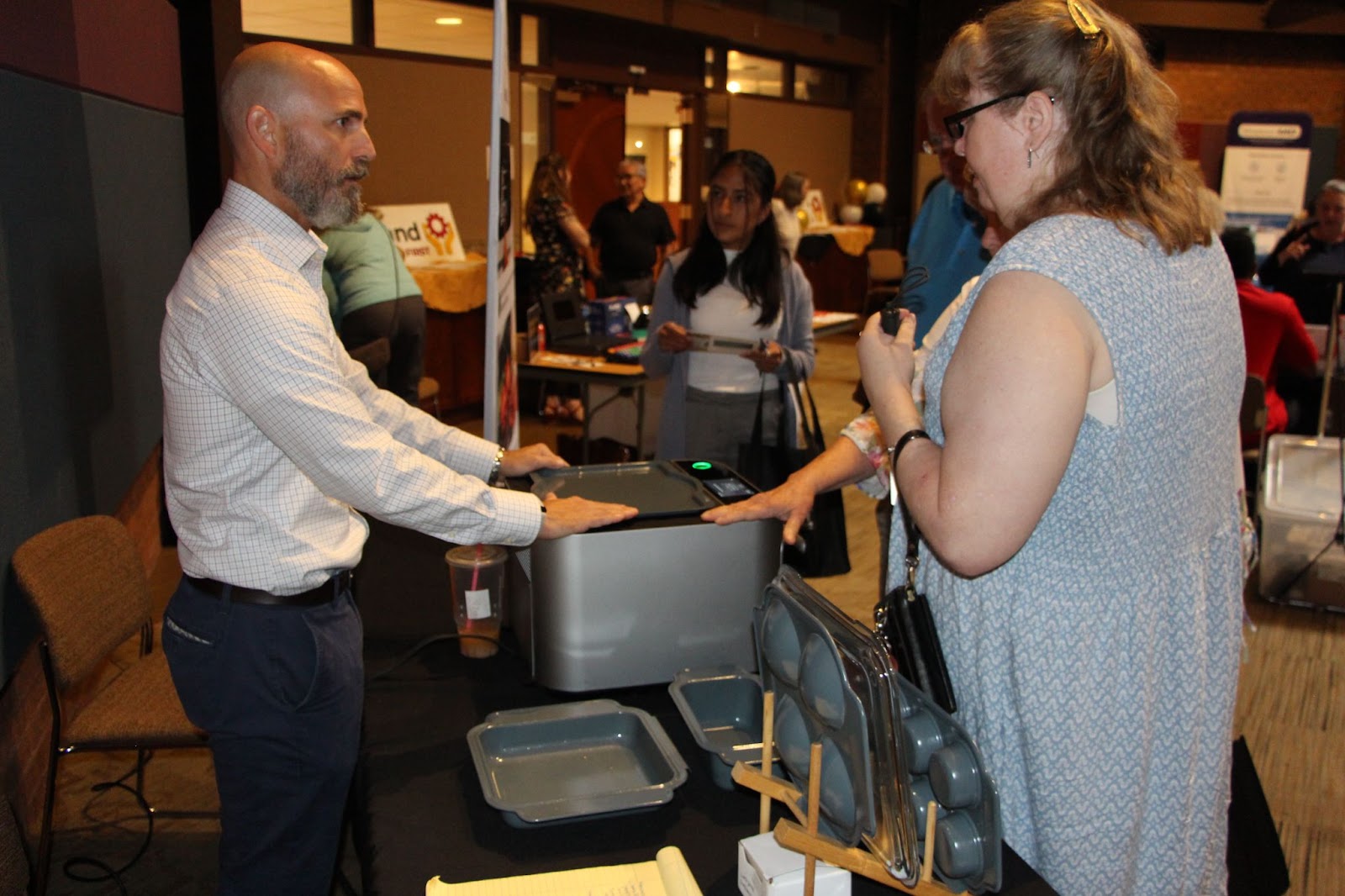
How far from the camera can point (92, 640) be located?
2.05 meters

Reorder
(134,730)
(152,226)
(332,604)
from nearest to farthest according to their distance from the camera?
(332,604) < (134,730) < (152,226)

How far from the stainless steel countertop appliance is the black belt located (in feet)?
0.94

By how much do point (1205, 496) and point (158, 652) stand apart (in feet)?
7.11

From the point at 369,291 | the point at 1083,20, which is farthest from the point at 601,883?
the point at 369,291

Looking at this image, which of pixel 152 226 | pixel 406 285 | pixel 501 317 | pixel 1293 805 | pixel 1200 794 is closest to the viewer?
pixel 1200 794

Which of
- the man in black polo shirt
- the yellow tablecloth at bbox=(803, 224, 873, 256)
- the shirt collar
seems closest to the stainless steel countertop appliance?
the shirt collar

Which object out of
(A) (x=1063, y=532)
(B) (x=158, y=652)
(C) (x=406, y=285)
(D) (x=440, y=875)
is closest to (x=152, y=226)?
(C) (x=406, y=285)

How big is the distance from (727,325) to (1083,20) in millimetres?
2208

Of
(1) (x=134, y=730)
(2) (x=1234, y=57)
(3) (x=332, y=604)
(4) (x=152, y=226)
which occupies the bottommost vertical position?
(1) (x=134, y=730)

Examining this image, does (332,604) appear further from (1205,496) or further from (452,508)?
(1205,496)

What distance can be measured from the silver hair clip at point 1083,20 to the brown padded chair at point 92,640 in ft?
5.82

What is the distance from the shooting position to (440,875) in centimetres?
108

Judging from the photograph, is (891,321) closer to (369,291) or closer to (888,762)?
(888,762)

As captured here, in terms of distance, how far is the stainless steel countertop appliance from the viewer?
1.42m
